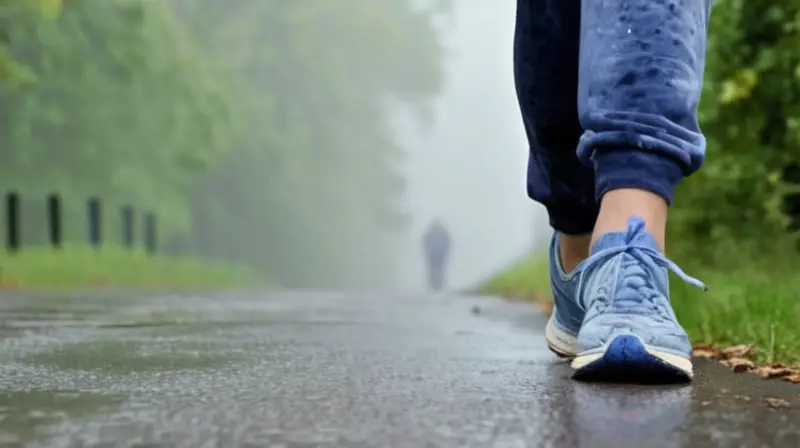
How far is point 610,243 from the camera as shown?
2312mm

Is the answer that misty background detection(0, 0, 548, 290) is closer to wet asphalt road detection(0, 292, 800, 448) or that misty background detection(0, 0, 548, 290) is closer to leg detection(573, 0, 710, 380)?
wet asphalt road detection(0, 292, 800, 448)

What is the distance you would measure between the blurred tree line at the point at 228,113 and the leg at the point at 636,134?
739cm

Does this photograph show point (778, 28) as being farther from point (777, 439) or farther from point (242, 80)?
point (242, 80)

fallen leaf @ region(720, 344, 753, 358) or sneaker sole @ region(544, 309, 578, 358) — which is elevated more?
sneaker sole @ region(544, 309, 578, 358)

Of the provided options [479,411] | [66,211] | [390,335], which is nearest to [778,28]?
[390,335]

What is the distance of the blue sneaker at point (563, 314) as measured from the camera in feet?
8.98

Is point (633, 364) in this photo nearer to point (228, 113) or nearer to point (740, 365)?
point (740, 365)

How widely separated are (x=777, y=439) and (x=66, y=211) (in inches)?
856

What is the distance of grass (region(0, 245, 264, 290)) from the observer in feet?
39.9

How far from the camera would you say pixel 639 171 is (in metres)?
2.31

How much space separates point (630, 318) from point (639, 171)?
0.32m

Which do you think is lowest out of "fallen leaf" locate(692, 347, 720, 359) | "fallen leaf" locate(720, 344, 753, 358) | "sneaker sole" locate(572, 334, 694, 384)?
"fallen leaf" locate(692, 347, 720, 359)

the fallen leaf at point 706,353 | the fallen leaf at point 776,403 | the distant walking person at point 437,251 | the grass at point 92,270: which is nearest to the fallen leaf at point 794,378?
the fallen leaf at point 776,403

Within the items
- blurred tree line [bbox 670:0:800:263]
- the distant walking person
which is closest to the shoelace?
blurred tree line [bbox 670:0:800:263]
